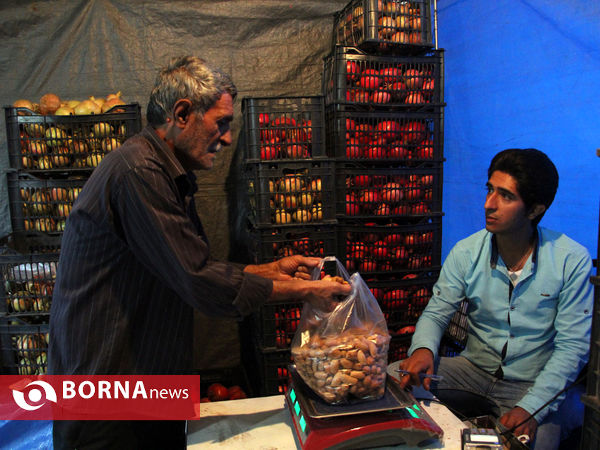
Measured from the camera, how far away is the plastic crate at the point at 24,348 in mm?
2660

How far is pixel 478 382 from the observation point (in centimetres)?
204

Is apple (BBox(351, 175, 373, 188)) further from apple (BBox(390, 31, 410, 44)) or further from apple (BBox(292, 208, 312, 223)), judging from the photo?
apple (BBox(390, 31, 410, 44))

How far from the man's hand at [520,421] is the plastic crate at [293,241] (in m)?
1.33

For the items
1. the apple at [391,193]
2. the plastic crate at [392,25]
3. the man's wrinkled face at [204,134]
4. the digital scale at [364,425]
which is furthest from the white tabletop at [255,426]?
the plastic crate at [392,25]

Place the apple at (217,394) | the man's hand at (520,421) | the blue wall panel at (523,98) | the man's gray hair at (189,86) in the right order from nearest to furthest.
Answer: the man's gray hair at (189,86), the man's hand at (520,421), the blue wall panel at (523,98), the apple at (217,394)

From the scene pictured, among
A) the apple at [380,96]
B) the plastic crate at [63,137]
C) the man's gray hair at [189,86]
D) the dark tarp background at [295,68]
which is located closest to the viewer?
the man's gray hair at [189,86]

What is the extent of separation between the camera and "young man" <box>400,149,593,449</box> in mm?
1819

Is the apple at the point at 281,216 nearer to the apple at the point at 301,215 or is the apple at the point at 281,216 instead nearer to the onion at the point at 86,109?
the apple at the point at 301,215

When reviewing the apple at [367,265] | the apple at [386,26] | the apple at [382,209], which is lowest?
the apple at [367,265]

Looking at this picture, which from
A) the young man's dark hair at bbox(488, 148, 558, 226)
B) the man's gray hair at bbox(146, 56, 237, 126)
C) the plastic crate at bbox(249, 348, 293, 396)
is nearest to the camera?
the man's gray hair at bbox(146, 56, 237, 126)

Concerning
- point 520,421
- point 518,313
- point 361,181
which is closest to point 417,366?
point 520,421

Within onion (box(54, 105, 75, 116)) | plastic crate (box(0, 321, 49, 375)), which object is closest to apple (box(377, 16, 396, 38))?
onion (box(54, 105, 75, 116))

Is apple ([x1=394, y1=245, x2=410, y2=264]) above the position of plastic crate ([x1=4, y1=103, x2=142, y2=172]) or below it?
below

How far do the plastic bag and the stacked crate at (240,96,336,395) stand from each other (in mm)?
1197
